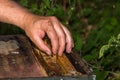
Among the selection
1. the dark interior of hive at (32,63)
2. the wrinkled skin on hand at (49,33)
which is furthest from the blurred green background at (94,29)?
the wrinkled skin on hand at (49,33)

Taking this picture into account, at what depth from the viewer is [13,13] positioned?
7.79 ft

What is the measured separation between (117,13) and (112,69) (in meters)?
1.13

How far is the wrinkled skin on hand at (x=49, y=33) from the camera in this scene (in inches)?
82.4

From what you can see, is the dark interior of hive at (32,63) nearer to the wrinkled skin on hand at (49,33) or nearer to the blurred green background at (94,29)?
→ the wrinkled skin on hand at (49,33)

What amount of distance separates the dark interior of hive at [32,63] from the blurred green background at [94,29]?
482 mm

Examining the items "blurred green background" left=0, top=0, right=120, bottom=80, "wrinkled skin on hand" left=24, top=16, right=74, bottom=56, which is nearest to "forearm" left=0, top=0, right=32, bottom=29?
"wrinkled skin on hand" left=24, top=16, right=74, bottom=56

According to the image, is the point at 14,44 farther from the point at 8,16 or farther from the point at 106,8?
the point at 106,8

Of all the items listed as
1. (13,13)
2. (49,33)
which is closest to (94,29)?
(13,13)

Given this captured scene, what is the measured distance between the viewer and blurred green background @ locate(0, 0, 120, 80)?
3516mm

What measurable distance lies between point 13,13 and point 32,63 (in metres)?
0.35

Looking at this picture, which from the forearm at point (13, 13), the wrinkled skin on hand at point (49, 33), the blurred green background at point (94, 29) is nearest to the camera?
the wrinkled skin on hand at point (49, 33)

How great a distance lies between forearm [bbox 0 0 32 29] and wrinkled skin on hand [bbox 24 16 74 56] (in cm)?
13

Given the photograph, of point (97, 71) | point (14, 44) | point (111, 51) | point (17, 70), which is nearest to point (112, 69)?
point (111, 51)

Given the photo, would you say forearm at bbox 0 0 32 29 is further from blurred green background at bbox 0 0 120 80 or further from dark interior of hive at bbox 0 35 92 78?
blurred green background at bbox 0 0 120 80
